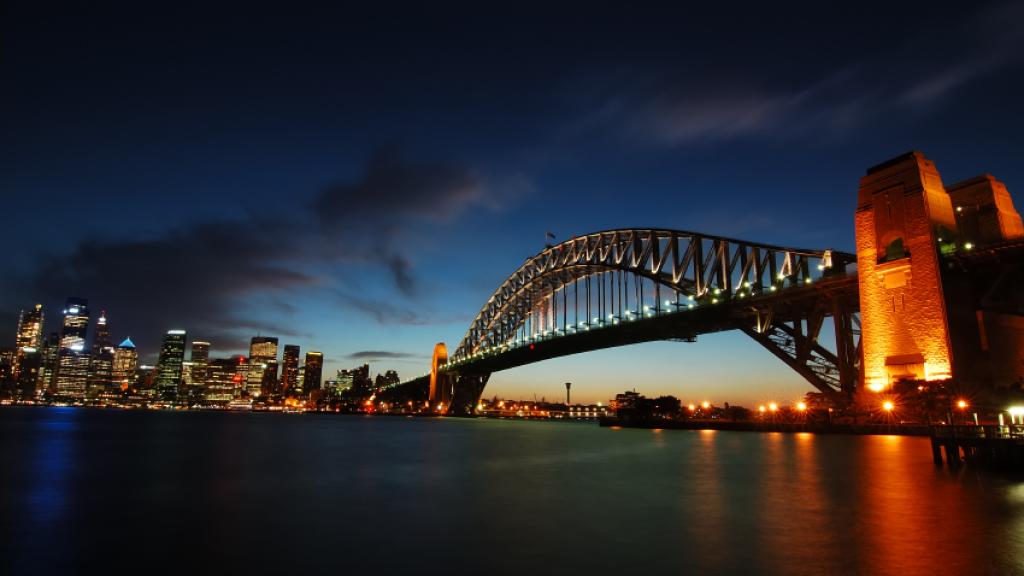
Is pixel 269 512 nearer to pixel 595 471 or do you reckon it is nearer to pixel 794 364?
pixel 595 471

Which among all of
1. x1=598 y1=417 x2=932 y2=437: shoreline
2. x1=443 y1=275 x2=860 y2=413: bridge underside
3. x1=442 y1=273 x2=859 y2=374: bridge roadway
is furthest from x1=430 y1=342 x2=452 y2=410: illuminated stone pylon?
x1=443 y1=275 x2=860 y2=413: bridge underside

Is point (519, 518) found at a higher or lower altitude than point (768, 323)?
lower

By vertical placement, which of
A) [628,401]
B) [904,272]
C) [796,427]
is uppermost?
[904,272]

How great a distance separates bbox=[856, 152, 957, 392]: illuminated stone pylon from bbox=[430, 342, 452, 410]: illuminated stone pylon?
9016 cm

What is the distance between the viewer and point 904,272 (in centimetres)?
3606

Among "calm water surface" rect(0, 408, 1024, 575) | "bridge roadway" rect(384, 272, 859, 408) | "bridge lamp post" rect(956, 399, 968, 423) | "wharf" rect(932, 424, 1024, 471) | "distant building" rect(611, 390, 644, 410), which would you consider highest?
"bridge roadway" rect(384, 272, 859, 408)

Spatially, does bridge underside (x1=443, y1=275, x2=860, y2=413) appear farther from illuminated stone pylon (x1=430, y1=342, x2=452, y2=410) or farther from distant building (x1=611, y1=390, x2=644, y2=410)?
illuminated stone pylon (x1=430, y1=342, x2=452, y2=410)

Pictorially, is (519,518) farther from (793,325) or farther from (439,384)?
(439,384)

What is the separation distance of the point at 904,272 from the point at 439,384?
94.0 meters

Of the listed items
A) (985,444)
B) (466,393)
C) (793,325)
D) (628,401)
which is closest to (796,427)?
(793,325)

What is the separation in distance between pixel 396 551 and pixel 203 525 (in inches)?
195

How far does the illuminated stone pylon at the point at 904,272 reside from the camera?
33.9 m

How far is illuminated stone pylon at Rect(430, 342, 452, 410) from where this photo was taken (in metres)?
120

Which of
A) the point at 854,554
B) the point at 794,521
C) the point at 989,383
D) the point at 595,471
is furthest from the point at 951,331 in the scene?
the point at 854,554
